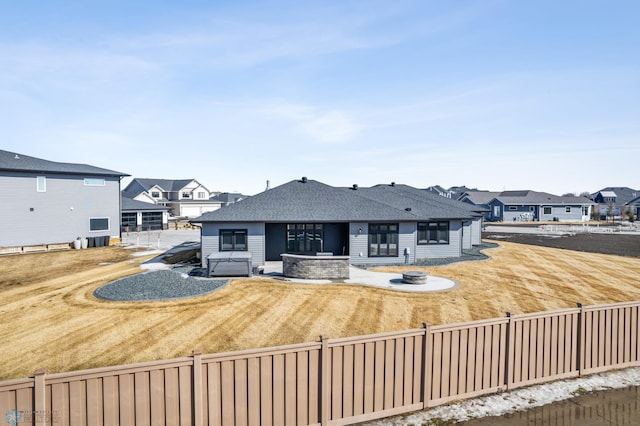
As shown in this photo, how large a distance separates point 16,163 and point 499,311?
3937cm

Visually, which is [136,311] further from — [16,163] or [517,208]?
[517,208]

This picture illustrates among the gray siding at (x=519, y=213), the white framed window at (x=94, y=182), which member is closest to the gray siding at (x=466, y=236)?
the white framed window at (x=94, y=182)

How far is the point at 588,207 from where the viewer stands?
76.4 m

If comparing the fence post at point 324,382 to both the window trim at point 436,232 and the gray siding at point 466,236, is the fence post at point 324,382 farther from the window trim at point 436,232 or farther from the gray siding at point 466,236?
the gray siding at point 466,236

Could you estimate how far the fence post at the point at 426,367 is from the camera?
6977mm

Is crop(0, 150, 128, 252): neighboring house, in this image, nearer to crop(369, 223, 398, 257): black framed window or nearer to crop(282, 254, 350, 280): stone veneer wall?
crop(282, 254, 350, 280): stone veneer wall

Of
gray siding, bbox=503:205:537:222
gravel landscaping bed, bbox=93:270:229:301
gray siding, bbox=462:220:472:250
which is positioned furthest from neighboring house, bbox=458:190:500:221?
gravel landscaping bed, bbox=93:270:229:301

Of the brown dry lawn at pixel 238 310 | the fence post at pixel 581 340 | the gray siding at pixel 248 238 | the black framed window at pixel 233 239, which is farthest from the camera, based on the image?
the black framed window at pixel 233 239

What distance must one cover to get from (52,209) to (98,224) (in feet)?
13.7

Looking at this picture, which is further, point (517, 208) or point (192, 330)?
point (517, 208)

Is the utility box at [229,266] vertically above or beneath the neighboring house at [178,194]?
beneath

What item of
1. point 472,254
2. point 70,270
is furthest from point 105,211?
point 472,254

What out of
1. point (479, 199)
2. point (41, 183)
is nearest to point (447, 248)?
point (41, 183)

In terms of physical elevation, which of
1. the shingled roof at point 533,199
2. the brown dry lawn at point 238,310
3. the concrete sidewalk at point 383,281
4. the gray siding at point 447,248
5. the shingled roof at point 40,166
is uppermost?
the shingled roof at point 40,166
